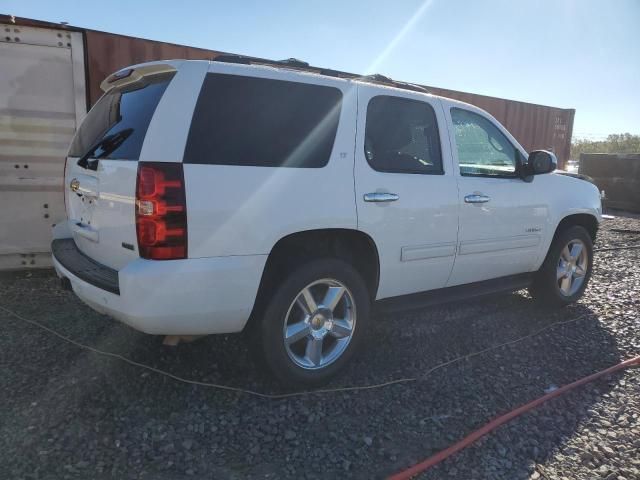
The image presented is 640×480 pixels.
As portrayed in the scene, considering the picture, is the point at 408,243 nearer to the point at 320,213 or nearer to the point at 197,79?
the point at 320,213

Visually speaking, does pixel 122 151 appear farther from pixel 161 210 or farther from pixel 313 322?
pixel 313 322

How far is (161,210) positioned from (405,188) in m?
1.63

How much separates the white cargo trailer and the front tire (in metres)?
3.74

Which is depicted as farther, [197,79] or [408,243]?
[408,243]

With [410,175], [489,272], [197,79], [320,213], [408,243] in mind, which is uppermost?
[197,79]

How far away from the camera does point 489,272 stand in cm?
411

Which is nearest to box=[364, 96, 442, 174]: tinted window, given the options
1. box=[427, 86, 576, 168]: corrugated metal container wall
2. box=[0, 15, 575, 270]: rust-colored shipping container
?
box=[0, 15, 575, 270]: rust-colored shipping container

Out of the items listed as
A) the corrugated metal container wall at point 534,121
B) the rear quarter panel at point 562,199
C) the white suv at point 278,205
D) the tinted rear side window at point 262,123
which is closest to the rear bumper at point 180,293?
the white suv at point 278,205

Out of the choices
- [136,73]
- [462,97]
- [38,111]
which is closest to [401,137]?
[136,73]

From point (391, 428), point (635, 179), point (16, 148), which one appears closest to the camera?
point (391, 428)

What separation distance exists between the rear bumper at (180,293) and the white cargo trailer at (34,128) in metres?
3.06

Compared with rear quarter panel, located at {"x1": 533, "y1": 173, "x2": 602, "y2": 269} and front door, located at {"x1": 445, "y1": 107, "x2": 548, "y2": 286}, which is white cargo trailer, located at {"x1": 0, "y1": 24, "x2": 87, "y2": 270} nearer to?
front door, located at {"x1": 445, "y1": 107, "x2": 548, "y2": 286}

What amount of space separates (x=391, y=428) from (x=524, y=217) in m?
2.30

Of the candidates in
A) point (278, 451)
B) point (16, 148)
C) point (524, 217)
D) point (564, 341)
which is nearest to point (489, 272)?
point (524, 217)
